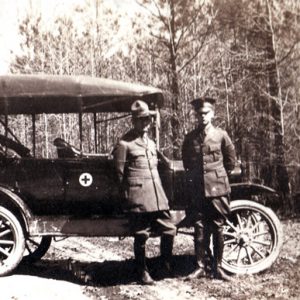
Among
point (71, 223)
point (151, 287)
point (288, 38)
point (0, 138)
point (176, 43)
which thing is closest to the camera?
point (151, 287)

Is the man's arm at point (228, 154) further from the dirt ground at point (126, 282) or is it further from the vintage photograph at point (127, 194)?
the dirt ground at point (126, 282)

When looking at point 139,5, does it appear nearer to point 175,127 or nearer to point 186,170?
point 175,127

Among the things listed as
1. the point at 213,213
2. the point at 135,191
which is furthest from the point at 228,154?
the point at 135,191

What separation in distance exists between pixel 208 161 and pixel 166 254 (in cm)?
82

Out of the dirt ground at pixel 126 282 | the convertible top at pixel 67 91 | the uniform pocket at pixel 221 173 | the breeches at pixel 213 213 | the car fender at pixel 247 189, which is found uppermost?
the convertible top at pixel 67 91

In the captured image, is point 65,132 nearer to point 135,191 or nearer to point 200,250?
point 135,191

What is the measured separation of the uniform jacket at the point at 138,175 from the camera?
3.55 m

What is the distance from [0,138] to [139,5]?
2437 millimetres

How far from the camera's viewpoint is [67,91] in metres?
3.76

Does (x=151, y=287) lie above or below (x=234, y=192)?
below

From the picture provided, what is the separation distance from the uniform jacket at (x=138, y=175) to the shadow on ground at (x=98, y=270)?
65 cm

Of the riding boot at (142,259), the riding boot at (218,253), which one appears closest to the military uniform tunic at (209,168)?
the riding boot at (218,253)

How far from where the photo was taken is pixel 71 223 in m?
3.79

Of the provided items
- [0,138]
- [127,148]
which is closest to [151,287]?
[127,148]
